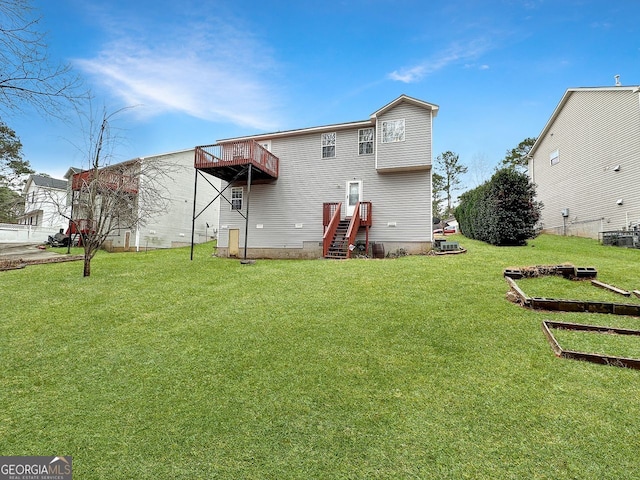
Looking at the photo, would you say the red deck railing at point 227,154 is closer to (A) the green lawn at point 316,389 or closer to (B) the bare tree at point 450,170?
(A) the green lawn at point 316,389

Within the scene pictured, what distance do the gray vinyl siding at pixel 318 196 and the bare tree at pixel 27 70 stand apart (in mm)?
11472

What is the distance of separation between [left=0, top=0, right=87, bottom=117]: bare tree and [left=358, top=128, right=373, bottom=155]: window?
1196cm

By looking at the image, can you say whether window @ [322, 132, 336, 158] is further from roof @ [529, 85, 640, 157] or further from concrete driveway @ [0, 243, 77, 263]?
roof @ [529, 85, 640, 157]

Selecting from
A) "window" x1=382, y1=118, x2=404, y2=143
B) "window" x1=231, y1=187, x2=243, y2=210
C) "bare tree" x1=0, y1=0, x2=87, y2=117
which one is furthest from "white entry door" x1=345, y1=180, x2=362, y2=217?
"bare tree" x1=0, y1=0, x2=87, y2=117

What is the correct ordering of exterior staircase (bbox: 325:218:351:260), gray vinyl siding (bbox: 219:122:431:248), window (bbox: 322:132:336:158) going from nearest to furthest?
exterior staircase (bbox: 325:218:351:260), gray vinyl siding (bbox: 219:122:431:248), window (bbox: 322:132:336:158)

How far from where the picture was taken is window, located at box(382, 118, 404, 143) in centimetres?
1324

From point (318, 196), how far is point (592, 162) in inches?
556

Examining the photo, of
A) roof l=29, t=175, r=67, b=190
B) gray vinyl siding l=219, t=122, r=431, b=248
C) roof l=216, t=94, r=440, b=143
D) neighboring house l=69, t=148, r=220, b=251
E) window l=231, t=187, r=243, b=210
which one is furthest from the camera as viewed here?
roof l=29, t=175, r=67, b=190

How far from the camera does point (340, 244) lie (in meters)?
13.1

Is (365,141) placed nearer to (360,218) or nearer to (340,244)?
(360,218)

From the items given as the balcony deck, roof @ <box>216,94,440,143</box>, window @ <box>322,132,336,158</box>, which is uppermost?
roof @ <box>216,94,440,143</box>

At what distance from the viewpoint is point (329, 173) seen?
14.7 m

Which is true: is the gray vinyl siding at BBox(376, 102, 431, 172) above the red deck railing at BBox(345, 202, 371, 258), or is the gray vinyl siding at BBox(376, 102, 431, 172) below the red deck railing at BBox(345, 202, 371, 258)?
above

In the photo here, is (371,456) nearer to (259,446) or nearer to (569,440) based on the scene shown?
(259,446)
